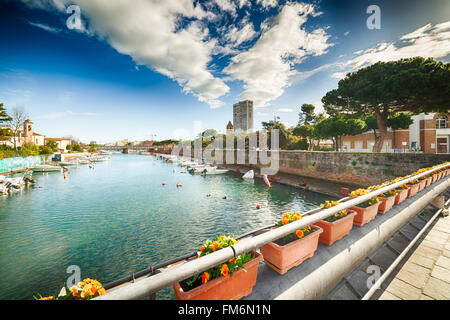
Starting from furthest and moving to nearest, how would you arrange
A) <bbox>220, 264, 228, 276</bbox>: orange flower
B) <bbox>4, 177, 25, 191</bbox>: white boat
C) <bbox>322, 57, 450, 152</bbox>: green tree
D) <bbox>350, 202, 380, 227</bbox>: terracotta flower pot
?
<bbox>4, 177, 25, 191</bbox>: white boat < <bbox>322, 57, 450, 152</bbox>: green tree < <bbox>350, 202, 380, 227</bbox>: terracotta flower pot < <bbox>220, 264, 228, 276</bbox>: orange flower

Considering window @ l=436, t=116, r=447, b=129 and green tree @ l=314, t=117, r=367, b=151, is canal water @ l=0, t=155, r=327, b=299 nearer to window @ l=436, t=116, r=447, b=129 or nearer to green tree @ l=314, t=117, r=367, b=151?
green tree @ l=314, t=117, r=367, b=151

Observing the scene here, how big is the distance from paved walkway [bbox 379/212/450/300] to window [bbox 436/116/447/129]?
38.7 meters

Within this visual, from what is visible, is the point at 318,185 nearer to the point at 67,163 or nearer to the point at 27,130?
the point at 67,163

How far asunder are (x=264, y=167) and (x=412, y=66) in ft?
79.3

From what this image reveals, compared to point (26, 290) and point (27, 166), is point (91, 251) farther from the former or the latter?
point (27, 166)

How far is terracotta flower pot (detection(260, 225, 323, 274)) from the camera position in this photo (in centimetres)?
218

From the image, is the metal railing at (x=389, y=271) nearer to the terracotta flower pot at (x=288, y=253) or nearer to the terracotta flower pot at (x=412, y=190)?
the terracotta flower pot at (x=288, y=253)

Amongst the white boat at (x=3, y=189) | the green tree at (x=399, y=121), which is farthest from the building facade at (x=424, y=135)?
the white boat at (x=3, y=189)

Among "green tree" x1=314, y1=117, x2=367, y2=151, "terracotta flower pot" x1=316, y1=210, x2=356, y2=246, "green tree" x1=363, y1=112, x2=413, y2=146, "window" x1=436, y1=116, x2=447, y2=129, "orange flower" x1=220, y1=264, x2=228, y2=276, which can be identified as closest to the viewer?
"orange flower" x1=220, y1=264, x2=228, y2=276

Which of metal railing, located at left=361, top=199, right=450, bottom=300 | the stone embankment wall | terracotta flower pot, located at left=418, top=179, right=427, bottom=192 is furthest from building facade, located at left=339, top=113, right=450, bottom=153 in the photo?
metal railing, located at left=361, top=199, right=450, bottom=300

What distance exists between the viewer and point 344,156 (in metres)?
21.3

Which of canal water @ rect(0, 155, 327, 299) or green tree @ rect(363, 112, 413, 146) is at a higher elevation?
green tree @ rect(363, 112, 413, 146)

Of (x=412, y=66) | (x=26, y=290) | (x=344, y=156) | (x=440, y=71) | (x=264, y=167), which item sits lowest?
(x=26, y=290)
